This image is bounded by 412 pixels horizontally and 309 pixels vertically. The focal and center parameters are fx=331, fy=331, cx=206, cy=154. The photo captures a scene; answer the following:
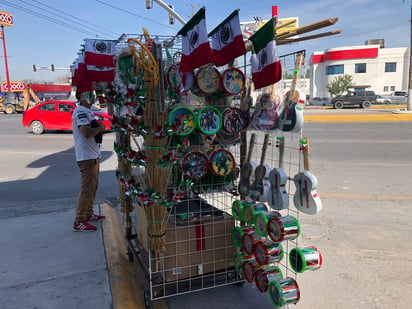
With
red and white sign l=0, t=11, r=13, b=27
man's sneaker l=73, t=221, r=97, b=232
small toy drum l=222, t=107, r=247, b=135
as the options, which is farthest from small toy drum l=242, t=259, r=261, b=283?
red and white sign l=0, t=11, r=13, b=27

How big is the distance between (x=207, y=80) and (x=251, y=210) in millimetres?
1115

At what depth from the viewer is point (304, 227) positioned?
4.32 metres

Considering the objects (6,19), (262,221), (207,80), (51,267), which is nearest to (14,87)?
(6,19)

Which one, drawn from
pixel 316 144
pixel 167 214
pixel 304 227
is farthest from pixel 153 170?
pixel 316 144

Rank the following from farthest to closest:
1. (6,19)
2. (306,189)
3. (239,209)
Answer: (6,19)
(239,209)
(306,189)

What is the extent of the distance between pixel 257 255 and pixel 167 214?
784mm

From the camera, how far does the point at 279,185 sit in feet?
8.49

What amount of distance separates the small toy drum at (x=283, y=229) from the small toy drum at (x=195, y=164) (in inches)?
27.5

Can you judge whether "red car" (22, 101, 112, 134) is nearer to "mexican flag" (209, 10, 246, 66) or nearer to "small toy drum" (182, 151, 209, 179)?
"small toy drum" (182, 151, 209, 179)

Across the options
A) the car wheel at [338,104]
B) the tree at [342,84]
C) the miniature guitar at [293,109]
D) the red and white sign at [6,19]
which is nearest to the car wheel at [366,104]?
the car wheel at [338,104]

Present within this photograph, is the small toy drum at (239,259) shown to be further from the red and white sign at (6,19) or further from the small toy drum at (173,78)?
the red and white sign at (6,19)

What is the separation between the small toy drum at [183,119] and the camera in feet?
8.21

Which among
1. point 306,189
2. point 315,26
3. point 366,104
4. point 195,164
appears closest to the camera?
point 315,26

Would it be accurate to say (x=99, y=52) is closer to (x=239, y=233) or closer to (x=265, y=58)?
(x=265, y=58)
